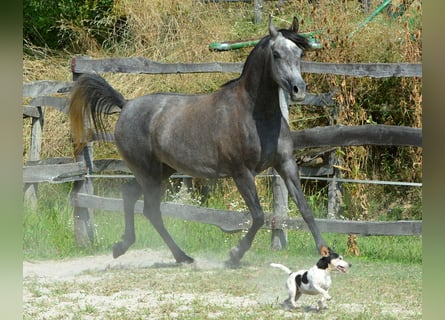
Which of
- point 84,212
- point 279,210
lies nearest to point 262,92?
point 279,210

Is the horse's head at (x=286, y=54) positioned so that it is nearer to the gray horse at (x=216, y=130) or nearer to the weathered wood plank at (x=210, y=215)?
the gray horse at (x=216, y=130)

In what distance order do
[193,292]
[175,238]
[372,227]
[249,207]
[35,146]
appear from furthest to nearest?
[35,146] → [175,238] → [372,227] → [249,207] → [193,292]

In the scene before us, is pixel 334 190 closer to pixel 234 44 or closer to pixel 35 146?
pixel 234 44

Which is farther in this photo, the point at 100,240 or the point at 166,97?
the point at 100,240

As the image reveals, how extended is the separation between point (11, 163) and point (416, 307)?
3.62 meters

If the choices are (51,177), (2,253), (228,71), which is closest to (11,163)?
(2,253)

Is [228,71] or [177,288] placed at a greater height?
[228,71]

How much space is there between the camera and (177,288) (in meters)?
5.13

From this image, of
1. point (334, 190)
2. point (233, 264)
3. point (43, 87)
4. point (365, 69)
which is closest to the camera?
point (233, 264)

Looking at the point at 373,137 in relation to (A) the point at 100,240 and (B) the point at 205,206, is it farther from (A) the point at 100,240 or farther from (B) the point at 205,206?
(A) the point at 100,240

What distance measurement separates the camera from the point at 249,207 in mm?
5219

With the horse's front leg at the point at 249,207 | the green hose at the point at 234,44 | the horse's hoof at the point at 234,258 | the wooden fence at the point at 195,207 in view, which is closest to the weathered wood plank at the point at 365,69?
the wooden fence at the point at 195,207

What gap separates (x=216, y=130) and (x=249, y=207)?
611 mm

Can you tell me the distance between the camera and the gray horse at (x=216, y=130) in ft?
15.5
